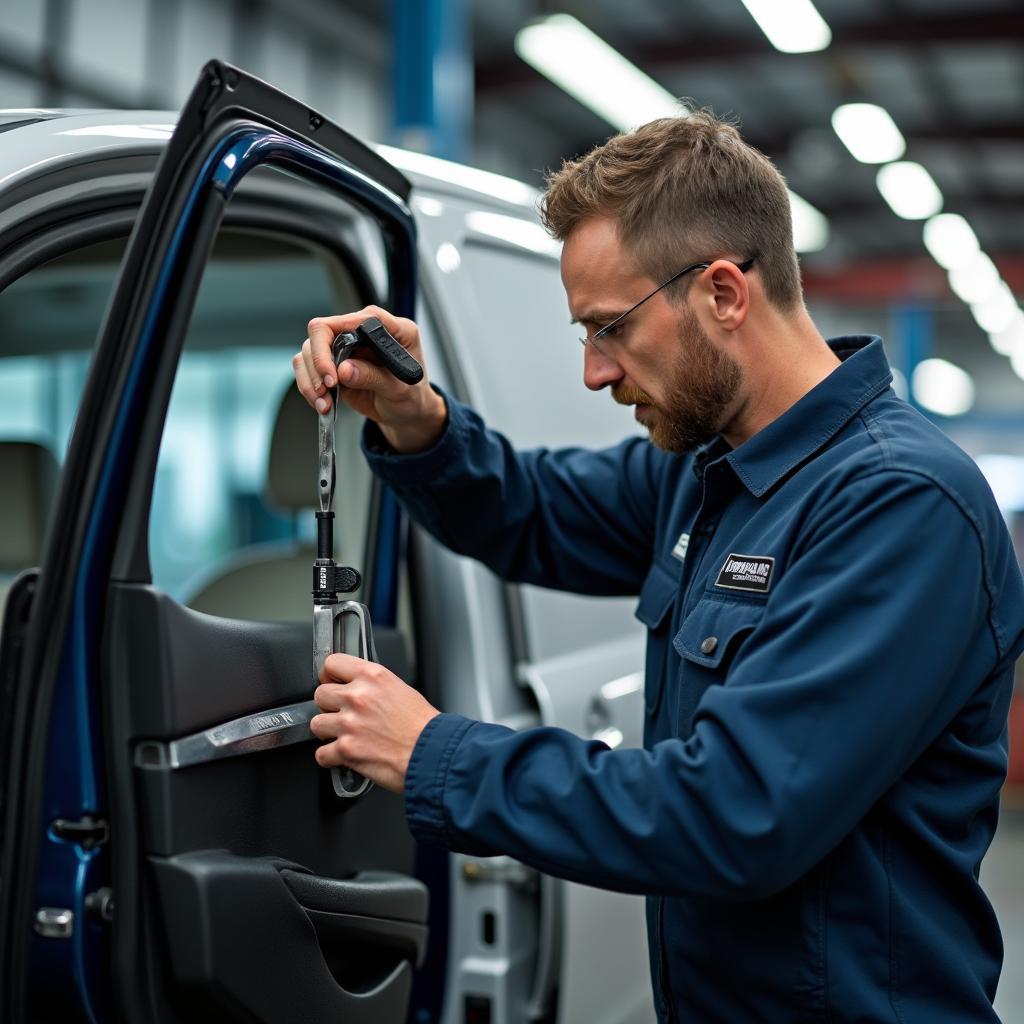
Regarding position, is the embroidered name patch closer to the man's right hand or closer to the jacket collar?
the jacket collar

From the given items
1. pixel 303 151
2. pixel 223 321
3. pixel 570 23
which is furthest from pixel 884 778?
pixel 570 23

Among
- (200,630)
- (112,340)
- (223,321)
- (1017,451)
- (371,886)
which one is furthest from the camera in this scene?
(1017,451)

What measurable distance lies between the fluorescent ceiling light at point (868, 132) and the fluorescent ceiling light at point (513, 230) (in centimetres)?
829

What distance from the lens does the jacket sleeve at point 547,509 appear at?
1.98 meters

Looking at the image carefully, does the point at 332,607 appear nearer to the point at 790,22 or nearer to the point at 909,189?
the point at 790,22

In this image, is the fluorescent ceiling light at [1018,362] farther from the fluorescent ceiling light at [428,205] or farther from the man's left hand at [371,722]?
the man's left hand at [371,722]

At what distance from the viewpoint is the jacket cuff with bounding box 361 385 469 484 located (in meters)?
1.91

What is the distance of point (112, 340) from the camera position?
130cm

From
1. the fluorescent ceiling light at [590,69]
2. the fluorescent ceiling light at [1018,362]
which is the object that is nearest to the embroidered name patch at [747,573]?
the fluorescent ceiling light at [590,69]

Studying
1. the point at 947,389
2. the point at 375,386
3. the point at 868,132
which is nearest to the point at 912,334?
the point at 947,389

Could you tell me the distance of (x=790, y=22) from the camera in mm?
7695

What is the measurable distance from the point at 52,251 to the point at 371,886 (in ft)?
2.88

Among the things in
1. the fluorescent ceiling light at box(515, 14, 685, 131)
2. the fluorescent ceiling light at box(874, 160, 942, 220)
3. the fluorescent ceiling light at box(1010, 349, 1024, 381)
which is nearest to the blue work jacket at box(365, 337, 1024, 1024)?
the fluorescent ceiling light at box(515, 14, 685, 131)

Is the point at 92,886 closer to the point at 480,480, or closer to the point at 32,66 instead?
the point at 480,480
